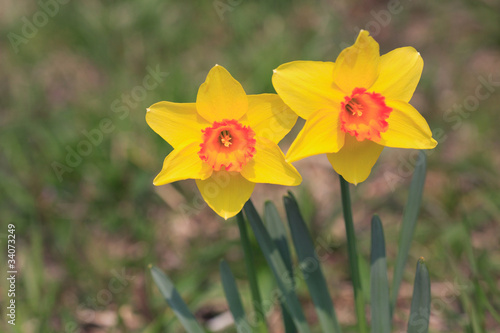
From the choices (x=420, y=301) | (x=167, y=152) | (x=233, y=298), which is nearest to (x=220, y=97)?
(x=233, y=298)

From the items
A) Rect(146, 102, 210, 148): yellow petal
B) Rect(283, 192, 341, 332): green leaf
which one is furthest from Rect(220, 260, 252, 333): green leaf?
Rect(146, 102, 210, 148): yellow petal

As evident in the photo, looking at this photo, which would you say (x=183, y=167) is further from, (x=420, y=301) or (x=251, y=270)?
(x=420, y=301)

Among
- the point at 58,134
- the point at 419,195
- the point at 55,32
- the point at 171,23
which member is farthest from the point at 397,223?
the point at 55,32

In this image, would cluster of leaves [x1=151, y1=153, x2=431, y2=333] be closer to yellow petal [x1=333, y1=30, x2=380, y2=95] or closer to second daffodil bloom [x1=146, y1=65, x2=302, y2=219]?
second daffodil bloom [x1=146, y1=65, x2=302, y2=219]

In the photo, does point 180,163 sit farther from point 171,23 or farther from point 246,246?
point 171,23

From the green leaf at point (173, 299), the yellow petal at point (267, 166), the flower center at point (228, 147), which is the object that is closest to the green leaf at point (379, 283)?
the yellow petal at point (267, 166)

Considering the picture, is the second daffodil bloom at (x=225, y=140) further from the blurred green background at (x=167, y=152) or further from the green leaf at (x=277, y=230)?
the blurred green background at (x=167, y=152)
